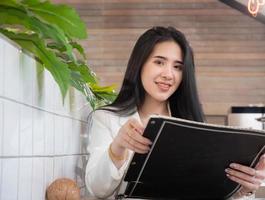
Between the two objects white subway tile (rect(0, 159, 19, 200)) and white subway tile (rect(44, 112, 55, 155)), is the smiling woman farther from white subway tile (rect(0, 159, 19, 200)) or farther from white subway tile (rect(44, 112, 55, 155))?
white subway tile (rect(0, 159, 19, 200))

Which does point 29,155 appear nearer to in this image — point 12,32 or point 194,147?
point 12,32

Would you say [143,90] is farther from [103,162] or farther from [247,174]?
[247,174]

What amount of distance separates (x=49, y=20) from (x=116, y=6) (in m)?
3.85

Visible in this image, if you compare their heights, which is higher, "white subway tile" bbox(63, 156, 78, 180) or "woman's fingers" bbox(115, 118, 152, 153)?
"woman's fingers" bbox(115, 118, 152, 153)

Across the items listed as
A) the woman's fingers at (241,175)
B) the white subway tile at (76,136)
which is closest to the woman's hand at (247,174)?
the woman's fingers at (241,175)

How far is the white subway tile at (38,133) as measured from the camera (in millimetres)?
1171

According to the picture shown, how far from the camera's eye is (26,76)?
3.60ft

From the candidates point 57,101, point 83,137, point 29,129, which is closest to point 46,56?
point 29,129

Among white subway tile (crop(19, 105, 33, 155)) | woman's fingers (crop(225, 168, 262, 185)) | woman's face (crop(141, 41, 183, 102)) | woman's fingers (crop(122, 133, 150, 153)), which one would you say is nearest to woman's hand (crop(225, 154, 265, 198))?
woman's fingers (crop(225, 168, 262, 185))

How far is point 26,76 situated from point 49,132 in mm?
260

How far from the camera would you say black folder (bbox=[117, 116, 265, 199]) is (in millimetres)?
1043

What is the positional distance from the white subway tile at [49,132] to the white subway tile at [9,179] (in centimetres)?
23

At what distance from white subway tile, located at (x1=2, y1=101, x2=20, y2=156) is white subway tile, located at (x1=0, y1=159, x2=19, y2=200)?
2 centimetres

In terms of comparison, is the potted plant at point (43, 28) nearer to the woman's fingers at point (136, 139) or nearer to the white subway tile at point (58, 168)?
the woman's fingers at point (136, 139)
